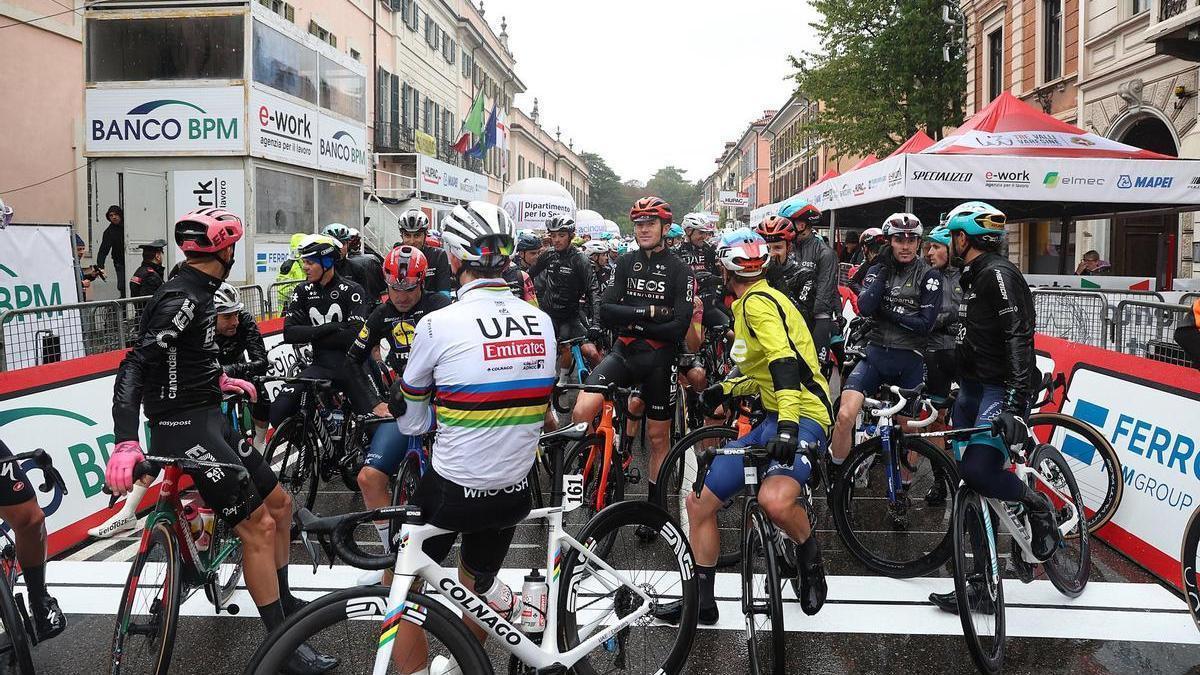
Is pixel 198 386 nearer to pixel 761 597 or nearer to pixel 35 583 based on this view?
pixel 35 583

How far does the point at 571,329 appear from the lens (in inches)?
389

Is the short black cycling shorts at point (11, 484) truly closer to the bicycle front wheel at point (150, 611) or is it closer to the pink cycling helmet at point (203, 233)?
the bicycle front wheel at point (150, 611)

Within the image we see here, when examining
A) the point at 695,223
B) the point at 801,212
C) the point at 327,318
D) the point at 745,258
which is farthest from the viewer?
the point at 695,223

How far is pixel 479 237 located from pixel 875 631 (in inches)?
115

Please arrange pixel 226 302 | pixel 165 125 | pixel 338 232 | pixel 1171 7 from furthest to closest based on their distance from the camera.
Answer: pixel 1171 7
pixel 165 125
pixel 338 232
pixel 226 302

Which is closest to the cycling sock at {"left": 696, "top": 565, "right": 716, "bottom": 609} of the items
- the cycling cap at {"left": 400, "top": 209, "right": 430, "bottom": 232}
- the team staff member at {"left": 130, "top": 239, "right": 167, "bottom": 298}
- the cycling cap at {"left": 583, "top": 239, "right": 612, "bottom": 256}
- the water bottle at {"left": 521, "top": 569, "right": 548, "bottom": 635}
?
the water bottle at {"left": 521, "top": 569, "right": 548, "bottom": 635}

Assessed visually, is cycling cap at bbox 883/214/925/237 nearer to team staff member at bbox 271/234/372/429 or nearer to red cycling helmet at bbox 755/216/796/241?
red cycling helmet at bbox 755/216/796/241

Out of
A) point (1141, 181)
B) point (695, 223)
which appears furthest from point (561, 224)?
point (1141, 181)

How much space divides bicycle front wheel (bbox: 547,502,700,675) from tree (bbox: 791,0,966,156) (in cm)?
2823

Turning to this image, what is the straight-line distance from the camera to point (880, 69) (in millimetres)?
29906

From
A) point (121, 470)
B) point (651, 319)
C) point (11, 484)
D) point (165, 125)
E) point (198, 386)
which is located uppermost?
point (165, 125)

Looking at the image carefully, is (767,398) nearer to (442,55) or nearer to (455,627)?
(455,627)

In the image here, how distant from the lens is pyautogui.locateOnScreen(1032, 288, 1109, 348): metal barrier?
8232 mm

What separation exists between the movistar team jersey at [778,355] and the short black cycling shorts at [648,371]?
69.3 inches
